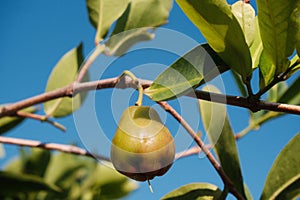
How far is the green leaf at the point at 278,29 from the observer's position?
0.83m

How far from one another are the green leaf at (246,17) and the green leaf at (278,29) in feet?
0.13

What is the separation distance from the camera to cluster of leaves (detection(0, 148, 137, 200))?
2248 mm

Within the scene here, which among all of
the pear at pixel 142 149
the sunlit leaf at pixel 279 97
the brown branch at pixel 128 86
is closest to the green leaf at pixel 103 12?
the brown branch at pixel 128 86

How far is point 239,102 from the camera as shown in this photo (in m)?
0.87

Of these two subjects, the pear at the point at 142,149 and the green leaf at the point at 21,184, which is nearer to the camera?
the pear at the point at 142,149

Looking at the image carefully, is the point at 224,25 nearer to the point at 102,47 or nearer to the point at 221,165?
the point at 221,165

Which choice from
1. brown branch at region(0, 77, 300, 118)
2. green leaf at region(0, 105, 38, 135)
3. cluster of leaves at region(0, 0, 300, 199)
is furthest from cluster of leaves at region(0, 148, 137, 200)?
brown branch at region(0, 77, 300, 118)

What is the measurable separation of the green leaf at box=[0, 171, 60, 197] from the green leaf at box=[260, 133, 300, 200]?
0.78 meters

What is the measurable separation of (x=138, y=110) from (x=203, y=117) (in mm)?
517

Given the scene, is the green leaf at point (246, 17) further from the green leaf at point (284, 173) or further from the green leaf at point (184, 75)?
the green leaf at point (284, 173)

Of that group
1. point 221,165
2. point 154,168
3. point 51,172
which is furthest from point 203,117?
point 51,172

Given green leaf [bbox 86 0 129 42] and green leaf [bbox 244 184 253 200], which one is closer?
green leaf [bbox 244 184 253 200]

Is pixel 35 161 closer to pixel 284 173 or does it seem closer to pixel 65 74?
pixel 65 74

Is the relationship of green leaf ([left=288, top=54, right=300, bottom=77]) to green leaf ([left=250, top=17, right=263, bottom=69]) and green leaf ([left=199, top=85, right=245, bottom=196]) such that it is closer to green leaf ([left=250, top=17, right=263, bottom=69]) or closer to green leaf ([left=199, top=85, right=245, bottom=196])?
green leaf ([left=250, top=17, right=263, bottom=69])
